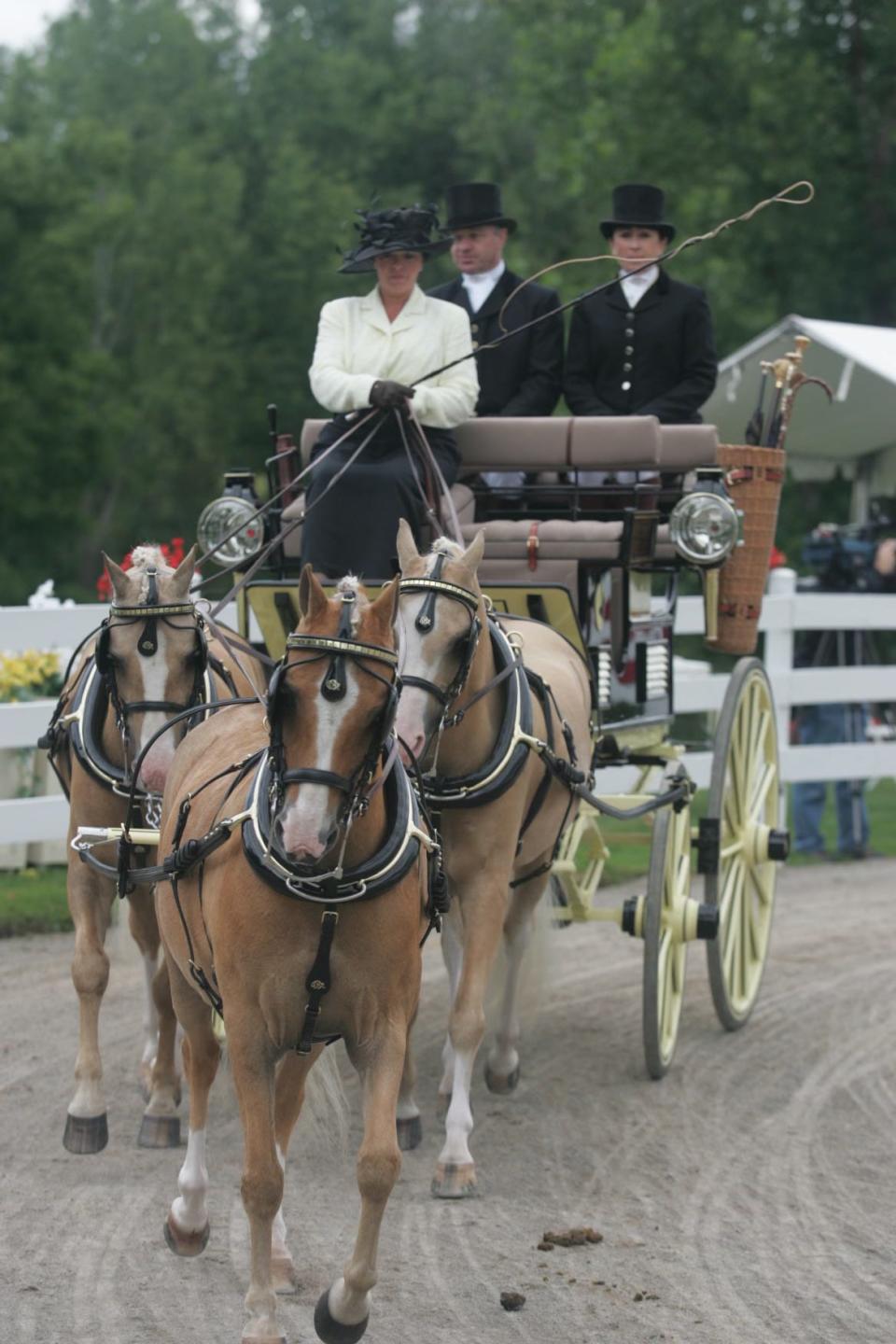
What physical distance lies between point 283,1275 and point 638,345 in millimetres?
4795

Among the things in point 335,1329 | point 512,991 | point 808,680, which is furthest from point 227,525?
point 808,680

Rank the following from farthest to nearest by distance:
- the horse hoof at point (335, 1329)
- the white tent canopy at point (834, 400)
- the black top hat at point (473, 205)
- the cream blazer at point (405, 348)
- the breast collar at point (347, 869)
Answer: the white tent canopy at point (834, 400) → the black top hat at point (473, 205) → the cream blazer at point (405, 348) → the horse hoof at point (335, 1329) → the breast collar at point (347, 869)

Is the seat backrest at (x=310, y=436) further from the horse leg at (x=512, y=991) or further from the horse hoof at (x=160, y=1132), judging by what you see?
the horse hoof at (x=160, y=1132)

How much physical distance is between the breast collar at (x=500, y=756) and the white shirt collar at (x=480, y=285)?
2.65 metres

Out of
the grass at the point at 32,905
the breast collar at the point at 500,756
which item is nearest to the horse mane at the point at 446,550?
the breast collar at the point at 500,756

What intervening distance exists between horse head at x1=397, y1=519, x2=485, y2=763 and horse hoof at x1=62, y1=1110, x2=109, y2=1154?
1566mm

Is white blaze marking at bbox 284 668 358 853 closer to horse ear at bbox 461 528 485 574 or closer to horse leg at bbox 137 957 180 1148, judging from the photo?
horse ear at bbox 461 528 485 574

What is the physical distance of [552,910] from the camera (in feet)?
24.8

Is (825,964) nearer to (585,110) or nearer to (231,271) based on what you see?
(585,110)

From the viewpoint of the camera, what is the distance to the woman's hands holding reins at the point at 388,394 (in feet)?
22.2

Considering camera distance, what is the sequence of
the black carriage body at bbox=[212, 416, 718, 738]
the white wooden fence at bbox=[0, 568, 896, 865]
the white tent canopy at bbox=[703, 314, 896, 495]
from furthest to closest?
the white tent canopy at bbox=[703, 314, 896, 495], the white wooden fence at bbox=[0, 568, 896, 865], the black carriage body at bbox=[212, 416, 718, 738]

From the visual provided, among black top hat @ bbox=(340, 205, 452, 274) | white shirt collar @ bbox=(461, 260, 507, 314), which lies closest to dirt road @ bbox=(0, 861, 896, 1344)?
black top hat @ bbox=(340, 205, 452, 274)

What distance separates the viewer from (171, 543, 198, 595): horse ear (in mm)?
5758

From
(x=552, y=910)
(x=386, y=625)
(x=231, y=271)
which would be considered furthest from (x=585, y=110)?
(x=386, y=625)
